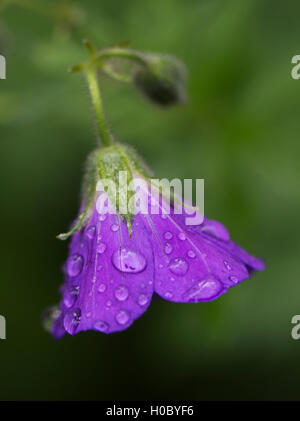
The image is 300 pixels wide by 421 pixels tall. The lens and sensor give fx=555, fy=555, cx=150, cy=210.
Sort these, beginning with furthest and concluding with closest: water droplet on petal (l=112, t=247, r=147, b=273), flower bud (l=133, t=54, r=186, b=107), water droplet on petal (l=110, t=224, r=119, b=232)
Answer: flower bud (l=133, t=54, r=186, b=107)
water droplet on petal (l=110, t=224, r=119, b=232)
water droplet on petal (l=112, t=247, r=147, b=273)

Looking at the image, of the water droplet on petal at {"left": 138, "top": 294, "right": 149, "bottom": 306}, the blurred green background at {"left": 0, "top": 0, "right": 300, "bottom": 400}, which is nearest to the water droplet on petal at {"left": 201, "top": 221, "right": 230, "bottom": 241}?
the water droplet on petal at {"left": 138, "top": 294, "right": 149, "bottom": 306}

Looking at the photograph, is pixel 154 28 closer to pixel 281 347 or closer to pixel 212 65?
pixel 212 65

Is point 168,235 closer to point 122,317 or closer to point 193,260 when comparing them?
point 193,260

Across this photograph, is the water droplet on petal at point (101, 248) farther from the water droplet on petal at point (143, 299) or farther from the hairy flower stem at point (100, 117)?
the hairy flower stem at point (100, 117)

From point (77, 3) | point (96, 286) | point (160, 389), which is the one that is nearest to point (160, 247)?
point (96, 286)

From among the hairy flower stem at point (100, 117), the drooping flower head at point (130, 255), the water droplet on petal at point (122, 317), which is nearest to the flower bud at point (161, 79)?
the hairy flower stem at point (100, 117)

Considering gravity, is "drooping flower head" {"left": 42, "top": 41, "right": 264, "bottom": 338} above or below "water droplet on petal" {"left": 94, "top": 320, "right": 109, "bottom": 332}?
above

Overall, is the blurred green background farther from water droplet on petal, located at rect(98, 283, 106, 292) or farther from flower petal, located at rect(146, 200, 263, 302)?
water droplet on petal, located at rect(98, 283, 106, 292)
